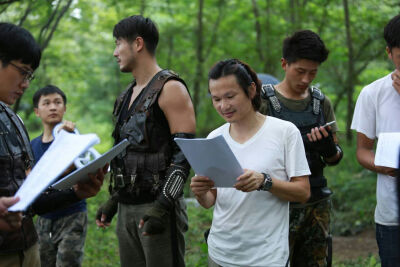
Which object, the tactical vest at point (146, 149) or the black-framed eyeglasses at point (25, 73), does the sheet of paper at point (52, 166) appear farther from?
the tactical vest at point (146, 149)

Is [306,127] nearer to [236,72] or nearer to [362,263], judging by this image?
[236,72]

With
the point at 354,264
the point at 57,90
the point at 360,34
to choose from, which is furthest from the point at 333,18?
the point at 57,90

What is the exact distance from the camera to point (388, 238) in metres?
3.21

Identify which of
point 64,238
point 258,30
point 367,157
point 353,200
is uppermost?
point 258,30

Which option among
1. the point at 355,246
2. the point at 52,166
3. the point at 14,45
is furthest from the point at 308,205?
the point at 355,246

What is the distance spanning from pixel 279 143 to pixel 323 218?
1254 mm

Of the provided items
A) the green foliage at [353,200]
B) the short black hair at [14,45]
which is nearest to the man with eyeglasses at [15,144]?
the short black hair at [14,45]

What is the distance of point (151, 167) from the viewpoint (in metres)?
3.50

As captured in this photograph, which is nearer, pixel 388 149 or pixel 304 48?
pixel 388 149

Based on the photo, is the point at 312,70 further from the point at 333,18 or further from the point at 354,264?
the point at 333,18

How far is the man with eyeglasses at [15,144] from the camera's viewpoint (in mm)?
2672

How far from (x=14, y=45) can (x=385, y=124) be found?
2.44m

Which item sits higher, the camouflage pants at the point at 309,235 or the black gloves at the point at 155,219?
the black gloves at the point at 155,219

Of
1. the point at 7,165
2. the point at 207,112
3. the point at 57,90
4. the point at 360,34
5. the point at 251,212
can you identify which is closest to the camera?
the point at 7,165
